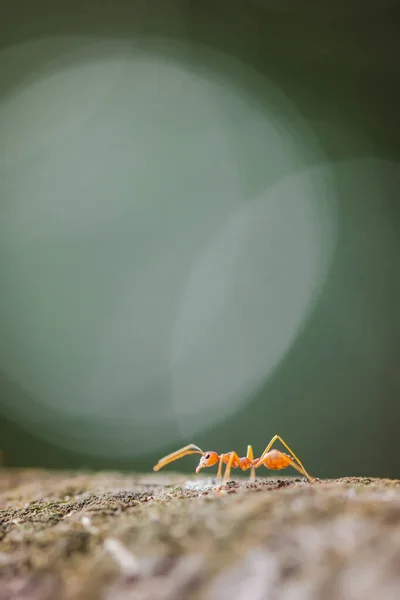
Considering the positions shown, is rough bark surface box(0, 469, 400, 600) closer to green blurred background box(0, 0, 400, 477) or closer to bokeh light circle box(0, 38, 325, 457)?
green blurred background box(0, 0, 400, 477)

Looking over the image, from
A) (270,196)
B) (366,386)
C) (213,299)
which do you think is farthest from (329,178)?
(366,386)

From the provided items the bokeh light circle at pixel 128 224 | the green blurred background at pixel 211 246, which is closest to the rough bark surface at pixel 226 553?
the green blurred background at pixel 211 246

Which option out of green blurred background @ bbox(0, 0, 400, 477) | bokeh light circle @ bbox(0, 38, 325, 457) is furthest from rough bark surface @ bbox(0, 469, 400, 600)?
bokeh light circle @ bbox(0, 38, 325, 457)

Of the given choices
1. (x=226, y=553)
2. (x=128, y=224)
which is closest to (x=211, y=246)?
(x=128, y=224)

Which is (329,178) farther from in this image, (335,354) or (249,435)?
(249,435)

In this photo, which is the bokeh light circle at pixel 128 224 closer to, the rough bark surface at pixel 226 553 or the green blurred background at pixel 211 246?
the green blurred background at pixel 211 246
